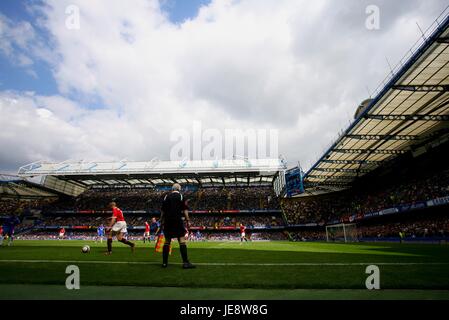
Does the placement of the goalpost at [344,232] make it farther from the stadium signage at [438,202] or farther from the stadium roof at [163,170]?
the stadium roof at [163,170]

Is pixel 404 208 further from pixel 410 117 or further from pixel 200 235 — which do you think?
pixel 200 235

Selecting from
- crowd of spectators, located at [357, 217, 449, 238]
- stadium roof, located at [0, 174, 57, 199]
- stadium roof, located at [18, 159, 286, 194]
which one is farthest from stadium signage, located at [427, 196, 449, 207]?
stadium roof, located at [0, 174, 57, 199]

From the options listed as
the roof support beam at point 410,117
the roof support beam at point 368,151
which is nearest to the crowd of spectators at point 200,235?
the roof support beam at point 368,151

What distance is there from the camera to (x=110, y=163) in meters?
46.9

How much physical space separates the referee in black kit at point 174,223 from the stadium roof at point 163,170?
38.1m

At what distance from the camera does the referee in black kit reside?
534 cm

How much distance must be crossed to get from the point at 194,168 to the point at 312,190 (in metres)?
22.1

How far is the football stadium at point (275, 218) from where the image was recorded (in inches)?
148

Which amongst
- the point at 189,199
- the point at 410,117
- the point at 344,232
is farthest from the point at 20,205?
the point at 410,117

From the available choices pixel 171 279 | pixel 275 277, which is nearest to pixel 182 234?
pixel 171 279

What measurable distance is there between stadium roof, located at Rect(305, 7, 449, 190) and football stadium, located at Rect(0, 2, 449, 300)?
104 millimetres

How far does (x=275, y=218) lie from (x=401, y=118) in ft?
96.0

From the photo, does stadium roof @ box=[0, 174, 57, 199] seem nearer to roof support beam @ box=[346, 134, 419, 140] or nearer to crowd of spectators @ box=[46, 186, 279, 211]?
crowd of spectators @ box=[46, 186, 279, 211]
